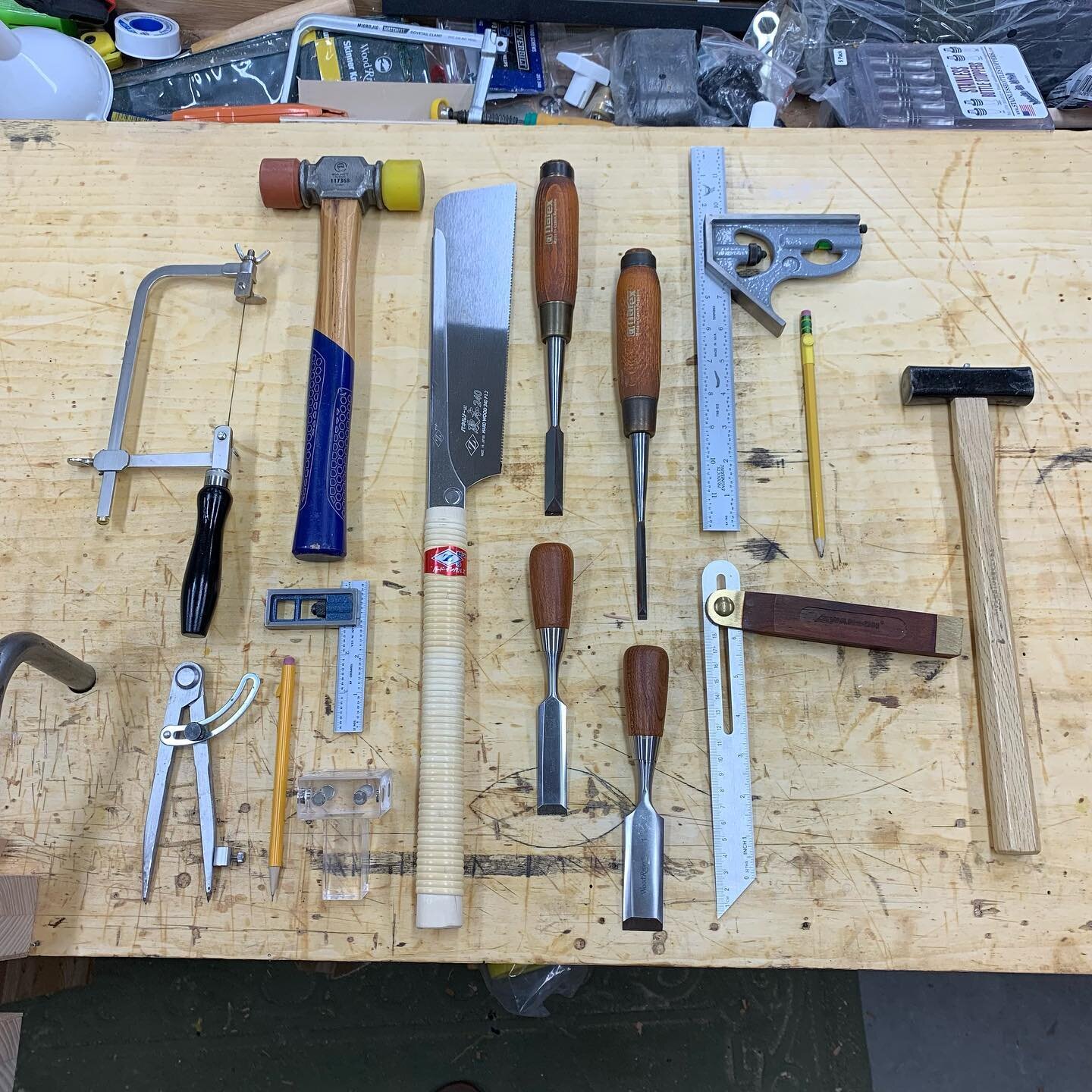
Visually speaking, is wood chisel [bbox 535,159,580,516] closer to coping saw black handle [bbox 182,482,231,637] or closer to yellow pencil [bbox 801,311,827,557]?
yellow pencil [bbox 801,311,827,557]

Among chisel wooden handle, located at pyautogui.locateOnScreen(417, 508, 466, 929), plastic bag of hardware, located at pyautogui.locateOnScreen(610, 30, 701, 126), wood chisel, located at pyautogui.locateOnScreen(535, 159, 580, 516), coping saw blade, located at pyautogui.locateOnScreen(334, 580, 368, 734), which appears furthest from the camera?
plastic bag of hardware, located at pyautogui.locateOnScreen(610, 30, 701, 126)

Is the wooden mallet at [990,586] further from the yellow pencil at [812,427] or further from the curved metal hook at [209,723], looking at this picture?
the curved metal hook at [209,723]

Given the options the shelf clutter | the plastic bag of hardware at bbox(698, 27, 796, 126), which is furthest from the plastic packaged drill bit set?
the plastic bag of hardware at bbox(698, 27, 796, 126)

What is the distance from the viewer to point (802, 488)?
1.38 meters

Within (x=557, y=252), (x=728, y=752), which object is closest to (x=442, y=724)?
(x=728, y=752)

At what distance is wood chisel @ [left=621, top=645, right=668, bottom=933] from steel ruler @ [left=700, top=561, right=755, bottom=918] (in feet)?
0.30

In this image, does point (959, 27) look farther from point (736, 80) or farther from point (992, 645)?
point (992, 645)

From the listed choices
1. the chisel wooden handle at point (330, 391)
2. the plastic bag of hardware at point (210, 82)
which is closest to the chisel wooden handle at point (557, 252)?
the chisel wooden handle at point (330, 391)

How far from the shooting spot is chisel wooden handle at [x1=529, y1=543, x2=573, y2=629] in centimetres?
126

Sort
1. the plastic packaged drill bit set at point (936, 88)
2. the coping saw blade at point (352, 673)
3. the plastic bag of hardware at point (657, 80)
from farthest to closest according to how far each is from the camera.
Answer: the plastic bag of hardware at point (657, 80) → the plastic packaged drill bit set at point (936, 88) → the coping saw blade at point (352, 673)

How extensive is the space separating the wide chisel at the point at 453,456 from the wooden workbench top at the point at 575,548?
48 mm

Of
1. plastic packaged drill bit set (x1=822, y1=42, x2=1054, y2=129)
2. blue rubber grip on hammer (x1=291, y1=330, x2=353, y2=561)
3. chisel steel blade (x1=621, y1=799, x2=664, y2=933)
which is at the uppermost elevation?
plastic packaged drill bit set (x1=822, y1=42, x2=1054, y2=129)

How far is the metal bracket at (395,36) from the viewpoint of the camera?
5.75 ft

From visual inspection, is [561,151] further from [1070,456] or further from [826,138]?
[1070,456]
